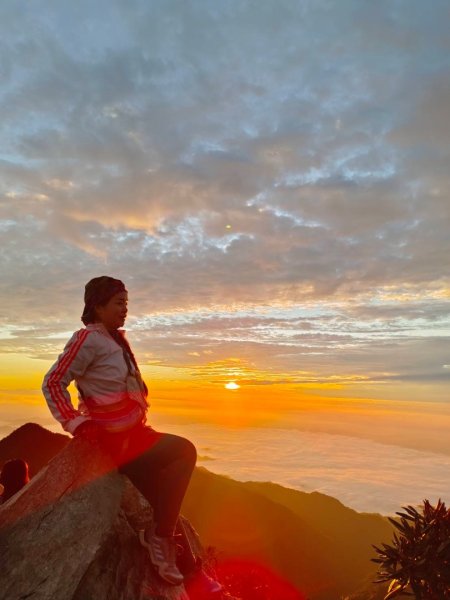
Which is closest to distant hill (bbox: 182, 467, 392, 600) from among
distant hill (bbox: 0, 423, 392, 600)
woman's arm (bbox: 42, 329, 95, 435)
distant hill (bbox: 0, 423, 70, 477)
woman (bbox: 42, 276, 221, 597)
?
distant hill (bbox: 0, 423, 392, 600)

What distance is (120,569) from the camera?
17.7 feet

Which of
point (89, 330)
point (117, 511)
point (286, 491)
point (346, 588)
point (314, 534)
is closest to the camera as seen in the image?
point (89, 330)

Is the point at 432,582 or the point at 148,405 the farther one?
the point at 432,582

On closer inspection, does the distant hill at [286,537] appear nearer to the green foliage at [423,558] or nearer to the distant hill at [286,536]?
the distant hill at [286,536]

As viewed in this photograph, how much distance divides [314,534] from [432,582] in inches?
5255

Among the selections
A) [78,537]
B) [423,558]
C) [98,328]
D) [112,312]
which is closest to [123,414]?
[98,328]

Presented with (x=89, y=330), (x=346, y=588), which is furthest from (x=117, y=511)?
(x=346, y=588)

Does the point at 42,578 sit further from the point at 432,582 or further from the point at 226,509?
the point at 226,509

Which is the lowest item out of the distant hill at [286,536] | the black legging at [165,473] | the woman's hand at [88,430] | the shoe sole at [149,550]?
the distant hill at [286,536]

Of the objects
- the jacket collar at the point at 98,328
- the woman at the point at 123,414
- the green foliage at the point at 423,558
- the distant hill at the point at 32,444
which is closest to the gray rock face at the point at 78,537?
the woman at the point at 123,414

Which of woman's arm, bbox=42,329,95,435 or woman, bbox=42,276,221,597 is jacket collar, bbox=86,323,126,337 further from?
woman's arm, bbox=42,329,95,435

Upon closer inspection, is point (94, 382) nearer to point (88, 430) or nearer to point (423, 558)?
point (88, 430)

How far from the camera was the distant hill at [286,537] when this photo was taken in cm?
9562

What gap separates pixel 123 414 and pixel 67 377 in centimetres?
89
